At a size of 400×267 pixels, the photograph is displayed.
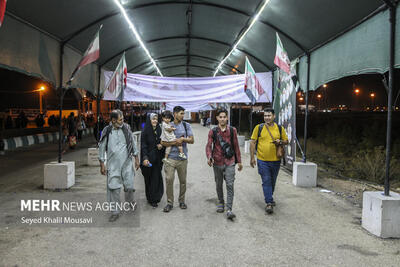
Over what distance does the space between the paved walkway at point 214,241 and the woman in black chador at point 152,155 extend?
29cm

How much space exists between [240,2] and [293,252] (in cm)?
623

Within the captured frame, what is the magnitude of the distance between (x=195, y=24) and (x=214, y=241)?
798 centimetres

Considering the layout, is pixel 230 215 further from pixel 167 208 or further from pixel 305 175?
pixel 305 175

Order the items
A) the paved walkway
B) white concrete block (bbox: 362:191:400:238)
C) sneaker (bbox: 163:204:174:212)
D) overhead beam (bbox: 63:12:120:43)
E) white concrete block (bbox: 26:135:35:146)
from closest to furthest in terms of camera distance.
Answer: the paved walkway
white concrete block (bbox: 362:191:400:238)
sneaker (bbox: 163:204:174:212)
overhead beam (bbox: 63:12:120:43)
white concrete block (bbox: 26:135:35:146)

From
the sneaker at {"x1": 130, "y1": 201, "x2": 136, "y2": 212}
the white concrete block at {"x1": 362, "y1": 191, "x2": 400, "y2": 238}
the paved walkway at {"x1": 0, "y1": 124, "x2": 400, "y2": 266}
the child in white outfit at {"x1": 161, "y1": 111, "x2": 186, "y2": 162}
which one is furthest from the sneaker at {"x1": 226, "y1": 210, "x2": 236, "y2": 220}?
the white concrete block at {"x1": 362, "y1": 191, "x2": 400, "y2": 238}

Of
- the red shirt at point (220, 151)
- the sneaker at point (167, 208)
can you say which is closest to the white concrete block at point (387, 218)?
the red shirt at point (220, 151)

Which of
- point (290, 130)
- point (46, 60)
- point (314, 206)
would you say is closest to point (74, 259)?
point (314, 206)

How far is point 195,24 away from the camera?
33.4 feet

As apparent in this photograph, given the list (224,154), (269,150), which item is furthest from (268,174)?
(224,154)

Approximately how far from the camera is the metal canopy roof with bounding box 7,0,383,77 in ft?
20.3

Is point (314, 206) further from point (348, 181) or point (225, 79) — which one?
point (225, 79)

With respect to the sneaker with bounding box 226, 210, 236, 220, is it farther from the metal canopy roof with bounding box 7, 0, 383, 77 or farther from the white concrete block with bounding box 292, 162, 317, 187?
the metal canopy roof with bounding box 7, 0, 383, 77

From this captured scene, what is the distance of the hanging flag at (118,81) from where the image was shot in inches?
365

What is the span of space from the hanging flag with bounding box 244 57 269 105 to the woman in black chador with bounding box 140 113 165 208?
5.54 m
